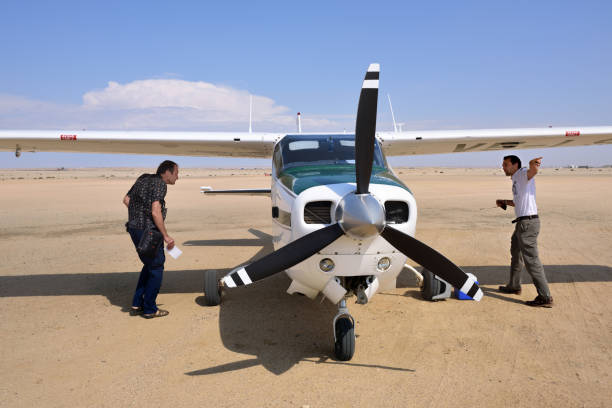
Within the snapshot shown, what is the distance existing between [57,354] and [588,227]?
13.7m

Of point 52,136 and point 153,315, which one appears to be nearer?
point 153,315

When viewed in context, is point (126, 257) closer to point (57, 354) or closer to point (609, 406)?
point (57, 354)

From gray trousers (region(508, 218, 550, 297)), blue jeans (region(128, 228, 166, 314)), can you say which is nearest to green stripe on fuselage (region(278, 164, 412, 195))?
blue jeans (region(128, 228, 166, 314))

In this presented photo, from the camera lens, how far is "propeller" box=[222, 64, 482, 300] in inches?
124

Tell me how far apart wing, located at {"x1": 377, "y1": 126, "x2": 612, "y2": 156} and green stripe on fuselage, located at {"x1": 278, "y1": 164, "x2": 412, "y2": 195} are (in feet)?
8.27

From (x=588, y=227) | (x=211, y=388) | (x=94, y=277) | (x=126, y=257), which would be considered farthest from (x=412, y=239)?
(x=588, y=227)

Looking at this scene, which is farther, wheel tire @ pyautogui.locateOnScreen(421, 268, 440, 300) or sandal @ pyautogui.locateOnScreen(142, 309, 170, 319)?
wheel tire @ pyautogui.locateOnScreen(421, 268, 440, 300)

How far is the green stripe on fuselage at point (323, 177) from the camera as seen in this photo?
11.9ft

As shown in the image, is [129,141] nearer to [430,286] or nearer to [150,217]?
[150,217]

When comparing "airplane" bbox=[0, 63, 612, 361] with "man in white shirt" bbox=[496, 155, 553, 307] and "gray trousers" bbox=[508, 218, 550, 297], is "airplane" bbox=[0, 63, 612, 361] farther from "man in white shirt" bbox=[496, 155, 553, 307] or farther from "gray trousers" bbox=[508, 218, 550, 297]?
A: "gray trousers" bbox=[508, 218, 550, 297]

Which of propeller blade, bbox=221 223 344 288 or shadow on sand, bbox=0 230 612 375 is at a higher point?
propeller blade, bbox=221 223 344 288

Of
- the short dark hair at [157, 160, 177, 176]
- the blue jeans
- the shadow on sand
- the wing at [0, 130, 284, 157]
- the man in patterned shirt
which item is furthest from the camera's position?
the wing at [0, 130, 284, 157]

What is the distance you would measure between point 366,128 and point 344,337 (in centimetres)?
206

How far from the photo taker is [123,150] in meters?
7.68
